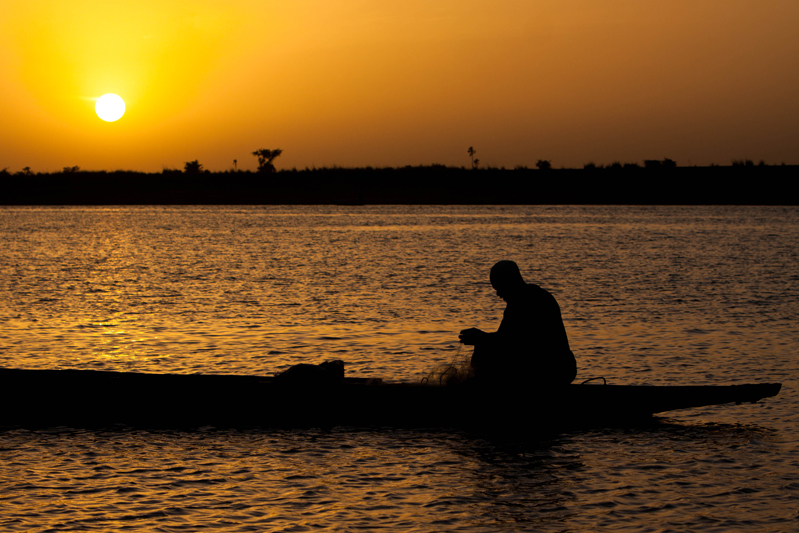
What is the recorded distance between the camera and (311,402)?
970 cm

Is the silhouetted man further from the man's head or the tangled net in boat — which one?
the tangled net in boat

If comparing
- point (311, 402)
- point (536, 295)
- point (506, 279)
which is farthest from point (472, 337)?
point (311, 402)

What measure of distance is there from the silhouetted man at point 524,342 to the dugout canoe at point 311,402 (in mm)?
201

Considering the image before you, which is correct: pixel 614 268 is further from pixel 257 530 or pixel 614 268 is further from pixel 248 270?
pixel 257 530

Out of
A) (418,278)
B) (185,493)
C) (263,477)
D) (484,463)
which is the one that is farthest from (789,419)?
(418,278)

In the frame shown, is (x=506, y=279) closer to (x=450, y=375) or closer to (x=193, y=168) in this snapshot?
(x=450, y=375)

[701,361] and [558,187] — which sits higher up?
[558,187]

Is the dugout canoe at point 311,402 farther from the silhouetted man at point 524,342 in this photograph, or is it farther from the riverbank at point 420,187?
the riverbank at point 420,187

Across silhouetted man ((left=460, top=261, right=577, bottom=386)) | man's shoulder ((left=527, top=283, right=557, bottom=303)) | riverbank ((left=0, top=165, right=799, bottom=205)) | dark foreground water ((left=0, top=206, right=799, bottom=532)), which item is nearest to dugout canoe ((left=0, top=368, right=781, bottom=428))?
silhouetted man ((left=460, top=261, right=577, bottom=386))

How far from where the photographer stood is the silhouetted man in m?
9.26

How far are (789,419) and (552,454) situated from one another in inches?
123

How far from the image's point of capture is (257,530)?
6.62 metres

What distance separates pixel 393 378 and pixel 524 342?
318 centimetres

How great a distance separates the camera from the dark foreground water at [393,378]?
7.15 metres
